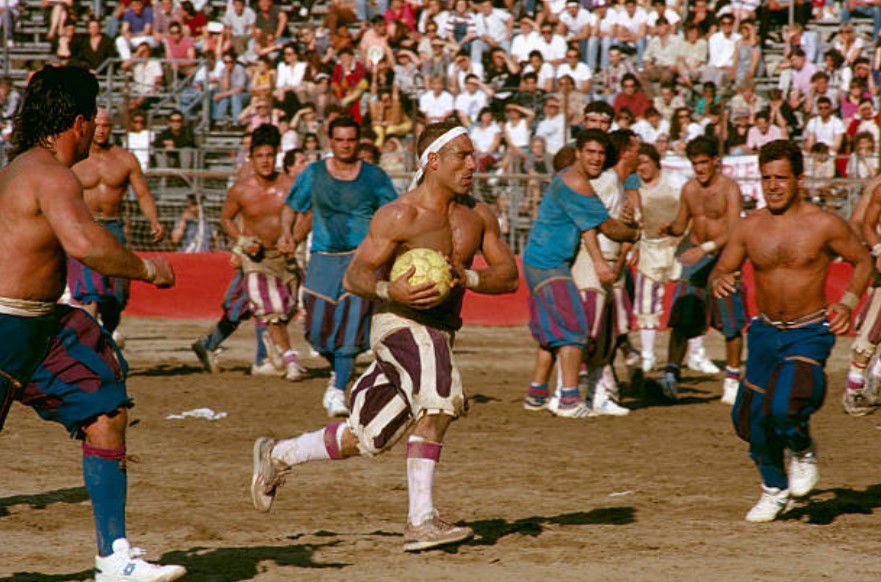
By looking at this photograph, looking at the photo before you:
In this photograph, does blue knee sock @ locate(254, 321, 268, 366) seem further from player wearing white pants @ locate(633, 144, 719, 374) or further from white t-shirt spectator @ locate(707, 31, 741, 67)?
white t-shirt spectator @ locate(707, 31, 741, 67)

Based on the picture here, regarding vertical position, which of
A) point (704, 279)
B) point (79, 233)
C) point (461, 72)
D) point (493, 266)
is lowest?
point (704, 279)

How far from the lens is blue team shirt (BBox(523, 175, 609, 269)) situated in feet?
34.1

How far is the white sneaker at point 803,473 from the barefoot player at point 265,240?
6.55 metres

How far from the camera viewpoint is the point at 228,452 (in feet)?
29.6

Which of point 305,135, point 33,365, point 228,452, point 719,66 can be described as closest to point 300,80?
point 305,135

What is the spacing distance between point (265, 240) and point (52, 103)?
7.66m

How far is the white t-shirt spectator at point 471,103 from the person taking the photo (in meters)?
20.7

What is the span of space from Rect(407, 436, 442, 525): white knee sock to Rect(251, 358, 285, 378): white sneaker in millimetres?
6965

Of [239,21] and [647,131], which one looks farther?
[239,21]

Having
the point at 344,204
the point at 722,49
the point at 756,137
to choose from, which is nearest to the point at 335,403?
the point at 344,204

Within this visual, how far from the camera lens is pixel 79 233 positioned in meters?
5.27

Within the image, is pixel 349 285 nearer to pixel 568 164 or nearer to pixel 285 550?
pixel 285 550

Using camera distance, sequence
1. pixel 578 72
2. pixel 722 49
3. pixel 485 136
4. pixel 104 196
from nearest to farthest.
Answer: pixel 104 196
pixel 485 136
pixel 578 72
pixel 722 49

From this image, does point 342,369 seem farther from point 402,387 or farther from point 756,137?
point 756,137
